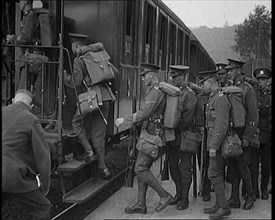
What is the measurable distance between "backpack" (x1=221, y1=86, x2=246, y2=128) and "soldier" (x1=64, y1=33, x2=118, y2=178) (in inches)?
52.5

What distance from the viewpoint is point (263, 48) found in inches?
191

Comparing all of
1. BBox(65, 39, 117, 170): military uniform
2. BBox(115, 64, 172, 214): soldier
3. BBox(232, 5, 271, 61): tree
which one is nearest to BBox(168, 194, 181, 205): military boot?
BBox(115, 64, 172, 214): soldier

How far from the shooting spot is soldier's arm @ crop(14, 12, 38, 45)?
190 inches

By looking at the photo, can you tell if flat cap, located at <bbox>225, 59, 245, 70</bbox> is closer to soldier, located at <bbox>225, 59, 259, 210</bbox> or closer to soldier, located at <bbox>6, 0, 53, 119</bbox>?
soldier, located at <bbox>225, 59, 259, 210</bbox>

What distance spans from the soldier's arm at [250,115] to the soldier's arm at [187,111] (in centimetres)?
62

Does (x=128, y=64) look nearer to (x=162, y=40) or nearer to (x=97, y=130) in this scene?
(x=97, y=130)

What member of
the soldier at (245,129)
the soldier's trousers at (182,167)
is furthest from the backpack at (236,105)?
the soldier's trousers at (182,167)

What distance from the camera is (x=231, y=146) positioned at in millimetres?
4539

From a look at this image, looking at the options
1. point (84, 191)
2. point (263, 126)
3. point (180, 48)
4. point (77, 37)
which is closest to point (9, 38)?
point (77, 37)

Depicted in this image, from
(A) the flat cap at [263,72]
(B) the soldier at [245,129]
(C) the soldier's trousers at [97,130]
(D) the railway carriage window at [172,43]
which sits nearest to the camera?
(B) the soldier at [245,129]

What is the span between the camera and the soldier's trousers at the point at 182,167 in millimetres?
5016

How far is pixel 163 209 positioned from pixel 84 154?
1099 mm

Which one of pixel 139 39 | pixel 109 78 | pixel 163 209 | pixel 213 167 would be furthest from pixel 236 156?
pixel 139 39

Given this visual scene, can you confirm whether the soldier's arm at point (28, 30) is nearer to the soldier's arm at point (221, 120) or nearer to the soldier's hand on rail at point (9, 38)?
the soldier's hand on rail at point (9, 38)
